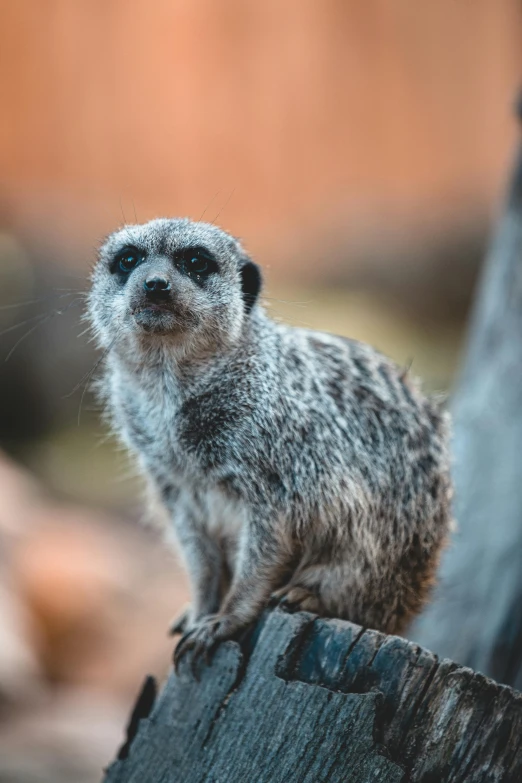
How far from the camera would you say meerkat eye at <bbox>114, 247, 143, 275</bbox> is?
3.41m

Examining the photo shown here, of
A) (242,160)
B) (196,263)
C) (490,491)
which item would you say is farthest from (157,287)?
(242,160)

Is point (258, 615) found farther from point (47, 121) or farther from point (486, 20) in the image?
point (486, 20)

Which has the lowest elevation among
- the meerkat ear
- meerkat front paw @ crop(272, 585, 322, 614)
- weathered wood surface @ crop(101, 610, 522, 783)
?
weathered wood surface @ crop(101, 610, 522, 783)

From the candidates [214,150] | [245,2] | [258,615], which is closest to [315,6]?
[245,2]

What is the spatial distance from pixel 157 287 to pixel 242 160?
8.25 metres

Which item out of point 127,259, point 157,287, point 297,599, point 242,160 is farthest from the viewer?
point 242,160

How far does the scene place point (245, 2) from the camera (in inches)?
401

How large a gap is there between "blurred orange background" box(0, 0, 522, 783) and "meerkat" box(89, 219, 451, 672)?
523 centimetres

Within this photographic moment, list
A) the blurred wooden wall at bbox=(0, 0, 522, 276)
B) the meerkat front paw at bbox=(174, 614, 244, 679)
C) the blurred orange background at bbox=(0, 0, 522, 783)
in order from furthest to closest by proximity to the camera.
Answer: the blurred wooden wall at bbox=(0, 0, 522, 276)
the blurred orange background at bbox=(0, 0, 522, 783)
the meerkat front paw at bbox=(174, 614, 244, 679)

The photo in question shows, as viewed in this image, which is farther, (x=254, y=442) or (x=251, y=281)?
(x=251, y=281)

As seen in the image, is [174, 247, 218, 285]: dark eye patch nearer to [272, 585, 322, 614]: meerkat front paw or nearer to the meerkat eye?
the meerkat eye

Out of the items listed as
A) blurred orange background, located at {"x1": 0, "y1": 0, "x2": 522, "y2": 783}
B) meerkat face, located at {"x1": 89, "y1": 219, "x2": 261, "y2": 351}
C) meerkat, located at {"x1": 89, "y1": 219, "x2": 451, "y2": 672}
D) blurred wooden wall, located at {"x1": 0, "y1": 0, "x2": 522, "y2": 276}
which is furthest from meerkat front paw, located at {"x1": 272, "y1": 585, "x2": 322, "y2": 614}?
blurred wooden wall, located at {"x1": 0, "y1": 0, "x2": 522, "y2": 276}

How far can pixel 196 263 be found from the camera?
134 inches

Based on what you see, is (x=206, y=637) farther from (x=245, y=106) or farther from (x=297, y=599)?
(x=245, y=106)
